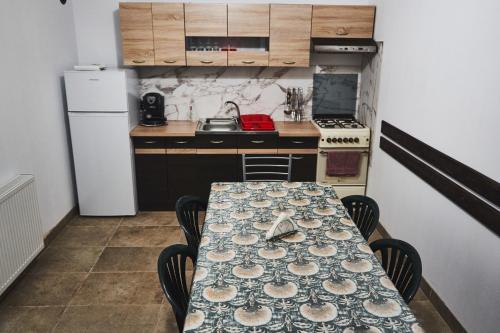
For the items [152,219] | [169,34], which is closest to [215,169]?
[152,219]

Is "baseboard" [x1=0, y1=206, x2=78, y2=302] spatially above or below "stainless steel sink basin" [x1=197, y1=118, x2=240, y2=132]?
below

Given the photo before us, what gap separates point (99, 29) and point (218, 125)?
166cm

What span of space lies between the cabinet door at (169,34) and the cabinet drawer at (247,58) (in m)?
0.50

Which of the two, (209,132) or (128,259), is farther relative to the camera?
(209,132)

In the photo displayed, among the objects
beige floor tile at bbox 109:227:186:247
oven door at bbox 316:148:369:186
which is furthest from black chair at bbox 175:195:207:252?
oven door at bbox 316:148:369:186

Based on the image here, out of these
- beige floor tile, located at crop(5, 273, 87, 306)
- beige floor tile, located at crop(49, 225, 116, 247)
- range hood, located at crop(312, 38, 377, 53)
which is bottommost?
beige floor tile, located at crop(5, 273, 87, 306)

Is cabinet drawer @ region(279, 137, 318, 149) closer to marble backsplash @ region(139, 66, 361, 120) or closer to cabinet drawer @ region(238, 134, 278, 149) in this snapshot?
cabinet drawer @ region(238, 134, 278, 149)

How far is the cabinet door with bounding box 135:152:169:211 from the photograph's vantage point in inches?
173

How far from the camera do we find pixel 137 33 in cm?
423

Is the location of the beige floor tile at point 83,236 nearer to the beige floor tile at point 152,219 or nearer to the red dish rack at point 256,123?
the beige floor tile at point 152,219

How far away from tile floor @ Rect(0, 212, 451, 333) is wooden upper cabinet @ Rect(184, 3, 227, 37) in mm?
2033

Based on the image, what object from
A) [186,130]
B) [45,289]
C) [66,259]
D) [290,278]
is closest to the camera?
[290,278]

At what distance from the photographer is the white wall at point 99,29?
4.45 m

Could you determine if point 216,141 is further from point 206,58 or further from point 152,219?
point 152,219
